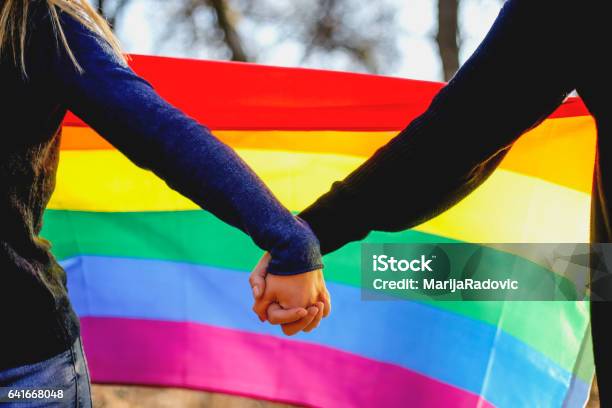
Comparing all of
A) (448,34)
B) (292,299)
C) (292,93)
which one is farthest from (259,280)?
(448,34)

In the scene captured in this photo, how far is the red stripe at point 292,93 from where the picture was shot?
215 centimetres

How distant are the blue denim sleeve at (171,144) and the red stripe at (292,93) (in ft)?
3.36

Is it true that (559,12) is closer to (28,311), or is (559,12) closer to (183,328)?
(28,311)

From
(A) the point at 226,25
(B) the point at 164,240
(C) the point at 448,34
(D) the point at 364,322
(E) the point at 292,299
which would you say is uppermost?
(A) the point at 226,25

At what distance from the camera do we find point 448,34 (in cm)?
727

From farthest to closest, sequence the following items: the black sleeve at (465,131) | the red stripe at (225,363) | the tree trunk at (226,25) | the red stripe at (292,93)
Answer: the tree trunk at (226,25) → the red stripe at (225,363) → the red stripe at (292,93) → the black sleeve at (465,131)

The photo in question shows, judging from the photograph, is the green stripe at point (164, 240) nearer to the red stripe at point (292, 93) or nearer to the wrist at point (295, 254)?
the red stripe at point (292, 93)

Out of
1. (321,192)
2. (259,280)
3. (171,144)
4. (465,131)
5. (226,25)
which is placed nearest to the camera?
(171,144)

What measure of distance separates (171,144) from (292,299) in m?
0.33

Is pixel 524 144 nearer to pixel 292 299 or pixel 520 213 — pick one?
pixel 520 213

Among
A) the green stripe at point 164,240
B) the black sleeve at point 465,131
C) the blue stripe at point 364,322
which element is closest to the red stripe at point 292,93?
the green stripe at point 164,240

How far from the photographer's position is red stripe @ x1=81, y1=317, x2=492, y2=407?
2373 millimetres

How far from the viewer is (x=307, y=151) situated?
231cm

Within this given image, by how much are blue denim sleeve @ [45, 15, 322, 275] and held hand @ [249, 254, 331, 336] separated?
0.04 meters
